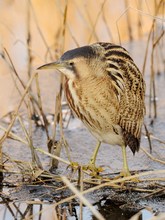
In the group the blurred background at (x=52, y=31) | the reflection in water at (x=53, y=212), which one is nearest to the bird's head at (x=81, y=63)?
the reflection in water at (x=53, y=212)

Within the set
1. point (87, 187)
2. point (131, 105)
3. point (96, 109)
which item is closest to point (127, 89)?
point (131, 105)

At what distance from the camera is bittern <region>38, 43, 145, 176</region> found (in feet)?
15.4

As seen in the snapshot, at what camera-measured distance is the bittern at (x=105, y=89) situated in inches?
185

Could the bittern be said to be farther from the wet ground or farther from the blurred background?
the blurred background

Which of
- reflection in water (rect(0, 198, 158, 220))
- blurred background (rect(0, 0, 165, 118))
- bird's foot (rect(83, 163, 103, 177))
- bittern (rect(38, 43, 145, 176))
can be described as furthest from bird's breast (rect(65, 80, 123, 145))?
blurred background (rect(0, 0, 165, 118))

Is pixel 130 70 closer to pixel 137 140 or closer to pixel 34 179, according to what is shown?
pixel 137 140

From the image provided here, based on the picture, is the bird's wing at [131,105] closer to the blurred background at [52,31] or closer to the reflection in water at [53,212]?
the reflection in water at [53,212]

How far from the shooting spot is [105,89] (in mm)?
4785

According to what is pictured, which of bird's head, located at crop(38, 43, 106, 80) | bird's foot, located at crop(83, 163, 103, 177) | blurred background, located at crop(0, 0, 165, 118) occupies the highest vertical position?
blurred background, located at crop(0, 0, 165, 118)

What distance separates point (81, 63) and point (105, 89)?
10.2 inches

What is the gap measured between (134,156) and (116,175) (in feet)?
1.64

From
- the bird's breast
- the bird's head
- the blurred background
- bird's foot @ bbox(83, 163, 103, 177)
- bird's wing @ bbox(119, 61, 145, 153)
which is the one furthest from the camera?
the blurred background

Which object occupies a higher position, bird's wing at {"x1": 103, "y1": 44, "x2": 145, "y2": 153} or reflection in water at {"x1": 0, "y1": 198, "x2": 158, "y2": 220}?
bird's wing at {"x1": 103, "y1": 44, "x2": 145, "y2": 153}

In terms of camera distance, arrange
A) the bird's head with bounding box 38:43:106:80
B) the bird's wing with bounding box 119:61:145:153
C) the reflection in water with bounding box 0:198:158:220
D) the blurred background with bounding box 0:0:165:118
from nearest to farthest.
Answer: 1. the reflection in water with bounding box 0:198:158:220
2. the bird's head with bounding box 38:43:106:80
3. the bird's wing with bounding box 119:61:145:153
4. the blurred background with bounding box 0:0:165:118
